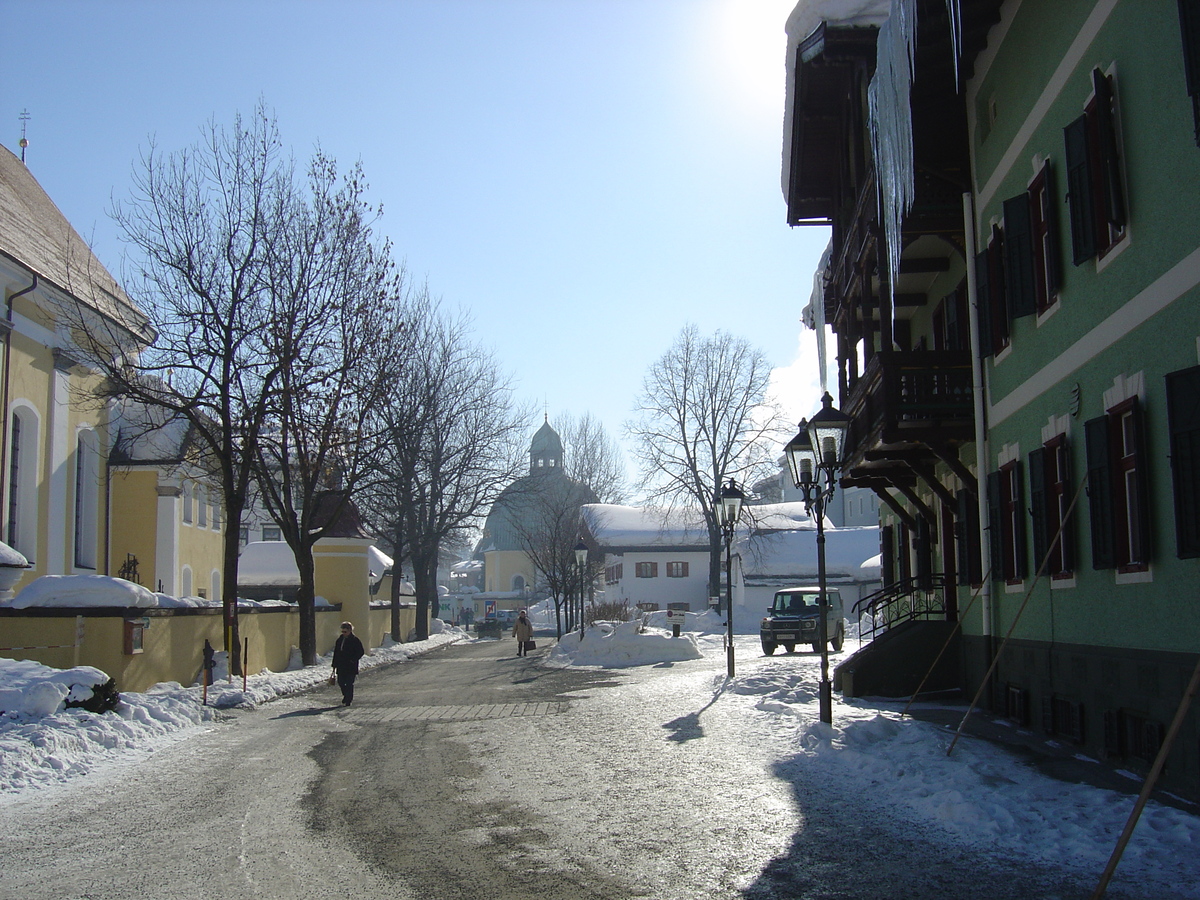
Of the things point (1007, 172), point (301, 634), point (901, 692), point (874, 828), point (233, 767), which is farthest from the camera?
point (301, 634)

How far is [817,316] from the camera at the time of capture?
2608 centimetres

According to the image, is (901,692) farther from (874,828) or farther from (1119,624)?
(874,828)

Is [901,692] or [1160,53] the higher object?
[1160,53]

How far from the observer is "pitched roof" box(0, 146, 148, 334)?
87.1ft

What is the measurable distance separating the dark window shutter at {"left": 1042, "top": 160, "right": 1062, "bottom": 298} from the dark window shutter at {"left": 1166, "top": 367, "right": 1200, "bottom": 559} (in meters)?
3.78

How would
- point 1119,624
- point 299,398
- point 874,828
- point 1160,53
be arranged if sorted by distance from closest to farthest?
point 874,828, point 1160,53, point 1119,624, point 299,398

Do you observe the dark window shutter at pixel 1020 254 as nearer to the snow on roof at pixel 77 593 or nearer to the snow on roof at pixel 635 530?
the snow on roof at pixel 77 593

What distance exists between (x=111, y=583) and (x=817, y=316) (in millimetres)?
16414

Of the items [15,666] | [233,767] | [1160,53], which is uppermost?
[1160,53]

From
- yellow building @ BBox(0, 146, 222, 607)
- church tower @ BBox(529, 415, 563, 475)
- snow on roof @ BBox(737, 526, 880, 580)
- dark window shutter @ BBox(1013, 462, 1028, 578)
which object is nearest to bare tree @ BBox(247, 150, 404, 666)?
yellow building @ BBox(0, 146, 222, 607)

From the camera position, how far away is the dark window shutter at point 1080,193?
10.9 metres

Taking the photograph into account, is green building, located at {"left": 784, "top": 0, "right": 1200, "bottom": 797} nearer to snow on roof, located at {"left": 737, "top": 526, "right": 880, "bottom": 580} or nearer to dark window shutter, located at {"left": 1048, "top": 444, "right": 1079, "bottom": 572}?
dark window shutter, located at {"left": 1048, "top": 444, "right": 1079, "bottom": 572}

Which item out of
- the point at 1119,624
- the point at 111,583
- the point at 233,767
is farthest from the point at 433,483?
the point at 1119,624

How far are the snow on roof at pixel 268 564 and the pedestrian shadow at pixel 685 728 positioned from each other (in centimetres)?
3554
